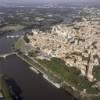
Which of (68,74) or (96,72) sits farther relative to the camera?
(96,72)

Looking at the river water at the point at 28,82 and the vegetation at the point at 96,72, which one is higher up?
the vegetation at the point at 96,72

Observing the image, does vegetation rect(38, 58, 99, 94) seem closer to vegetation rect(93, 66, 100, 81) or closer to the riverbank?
the riverbank

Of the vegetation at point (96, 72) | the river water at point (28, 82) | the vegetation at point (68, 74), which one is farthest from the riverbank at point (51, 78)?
the vegetation at point (96, 72)

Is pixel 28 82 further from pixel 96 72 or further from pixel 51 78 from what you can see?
pixel 96 72

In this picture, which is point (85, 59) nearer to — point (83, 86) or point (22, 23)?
point (83, 86)

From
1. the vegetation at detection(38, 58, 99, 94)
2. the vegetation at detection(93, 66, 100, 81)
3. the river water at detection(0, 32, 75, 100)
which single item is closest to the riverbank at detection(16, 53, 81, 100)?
the river water at detection(0, 32, 75, 100)

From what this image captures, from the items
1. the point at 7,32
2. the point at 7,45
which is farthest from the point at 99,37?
the point at 7,32

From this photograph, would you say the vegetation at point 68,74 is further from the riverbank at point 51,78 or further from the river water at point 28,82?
the river water at point 28,82

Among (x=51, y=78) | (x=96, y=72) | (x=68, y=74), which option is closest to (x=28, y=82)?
(x=51, y=78)
